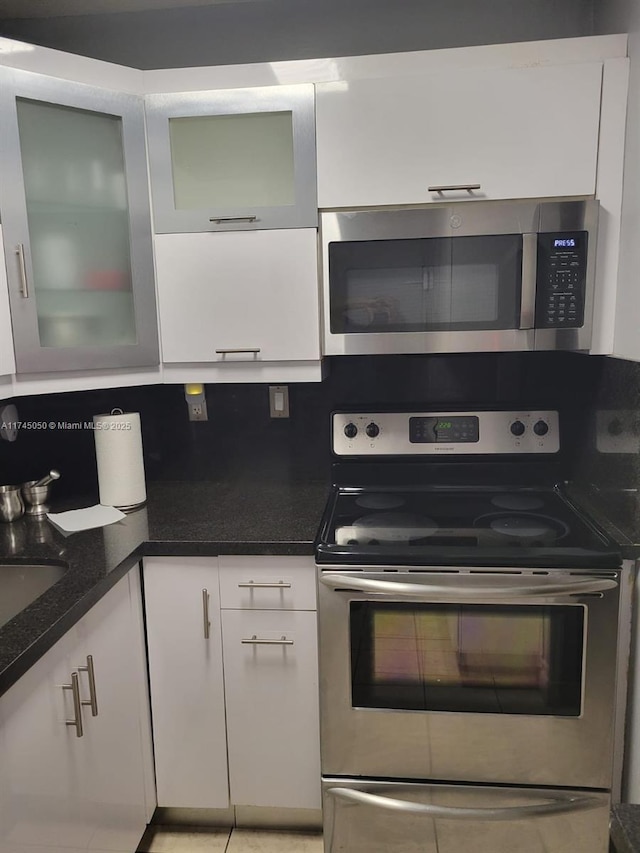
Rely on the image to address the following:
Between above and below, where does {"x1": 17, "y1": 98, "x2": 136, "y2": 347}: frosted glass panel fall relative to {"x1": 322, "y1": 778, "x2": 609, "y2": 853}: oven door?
above

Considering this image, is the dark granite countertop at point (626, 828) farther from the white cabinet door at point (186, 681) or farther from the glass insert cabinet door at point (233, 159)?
the glass insert cabinet door at point (233, 159)

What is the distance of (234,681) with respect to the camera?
166cm

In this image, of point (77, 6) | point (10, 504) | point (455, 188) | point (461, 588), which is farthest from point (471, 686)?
point (77, 6)

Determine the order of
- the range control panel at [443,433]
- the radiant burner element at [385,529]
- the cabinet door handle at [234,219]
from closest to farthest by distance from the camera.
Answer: the radiant burner element at [385,529], the cabinet door handle at [234,219], the range control panel at [443,433]

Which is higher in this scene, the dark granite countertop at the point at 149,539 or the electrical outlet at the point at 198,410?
the electrical outlet at the point at 198,410

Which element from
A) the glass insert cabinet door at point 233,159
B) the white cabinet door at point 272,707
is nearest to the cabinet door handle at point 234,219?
the glass insert cabinet door at point 233,159

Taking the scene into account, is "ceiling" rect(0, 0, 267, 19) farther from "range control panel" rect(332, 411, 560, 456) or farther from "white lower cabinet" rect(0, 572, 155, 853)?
"white lower cabinet" rect(0, 572, 155, 853)

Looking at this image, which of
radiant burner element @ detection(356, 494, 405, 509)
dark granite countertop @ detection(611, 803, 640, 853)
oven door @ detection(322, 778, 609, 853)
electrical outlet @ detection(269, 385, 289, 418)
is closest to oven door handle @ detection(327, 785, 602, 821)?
oven door @ detection(322, 778, 609, 853)

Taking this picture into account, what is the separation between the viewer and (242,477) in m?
2.14

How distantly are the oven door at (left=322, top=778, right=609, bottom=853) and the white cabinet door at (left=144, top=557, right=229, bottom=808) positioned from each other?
0.34m

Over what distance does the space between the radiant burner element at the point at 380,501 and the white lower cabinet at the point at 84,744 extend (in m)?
0.67

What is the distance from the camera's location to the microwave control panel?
62.9 inches

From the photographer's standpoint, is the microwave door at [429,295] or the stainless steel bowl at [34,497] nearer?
the microwave door at [429,295]

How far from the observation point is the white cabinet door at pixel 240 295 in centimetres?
171
